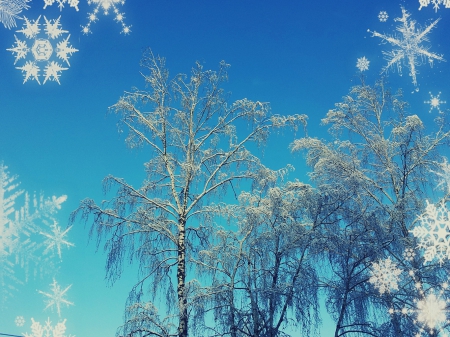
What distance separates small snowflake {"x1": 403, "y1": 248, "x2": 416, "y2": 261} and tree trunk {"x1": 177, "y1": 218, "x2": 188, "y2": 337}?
4.55 meters

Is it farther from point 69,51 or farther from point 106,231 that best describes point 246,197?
point 69,51

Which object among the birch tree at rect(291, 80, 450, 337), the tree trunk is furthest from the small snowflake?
the tree trunk

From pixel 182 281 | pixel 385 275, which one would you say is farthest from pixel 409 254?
pixel 182 281

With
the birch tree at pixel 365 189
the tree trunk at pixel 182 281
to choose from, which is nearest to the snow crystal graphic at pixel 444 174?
the birch tree at pixel 365 189

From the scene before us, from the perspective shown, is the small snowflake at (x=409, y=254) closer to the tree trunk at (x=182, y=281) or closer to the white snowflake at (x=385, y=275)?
the white snowflake at (x=385, y=275)

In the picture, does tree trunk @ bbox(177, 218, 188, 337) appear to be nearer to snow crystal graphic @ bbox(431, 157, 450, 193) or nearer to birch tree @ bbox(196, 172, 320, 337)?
birch tree @ bbox(196, 172, 320, 337)

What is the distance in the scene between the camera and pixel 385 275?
27.4ft

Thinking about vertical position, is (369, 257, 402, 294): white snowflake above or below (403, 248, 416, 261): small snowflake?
below

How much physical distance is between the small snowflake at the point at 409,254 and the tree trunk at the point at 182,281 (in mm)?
4551

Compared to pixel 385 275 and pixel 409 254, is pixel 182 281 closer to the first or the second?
pixel 385 275

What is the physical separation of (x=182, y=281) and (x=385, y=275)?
404cm

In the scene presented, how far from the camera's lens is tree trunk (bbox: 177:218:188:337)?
23.8 ft

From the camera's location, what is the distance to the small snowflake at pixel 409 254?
860cm

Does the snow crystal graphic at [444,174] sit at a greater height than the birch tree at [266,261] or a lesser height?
greater
